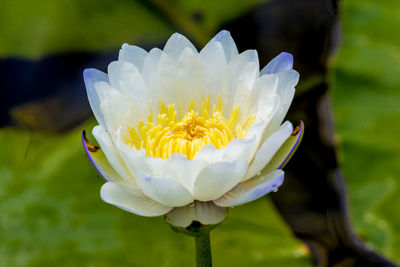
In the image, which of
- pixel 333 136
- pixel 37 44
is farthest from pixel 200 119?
pixel 37 44

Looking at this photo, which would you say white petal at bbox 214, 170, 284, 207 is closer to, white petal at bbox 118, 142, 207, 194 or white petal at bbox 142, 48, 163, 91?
white petal at bbox 118, 142, 207, 194

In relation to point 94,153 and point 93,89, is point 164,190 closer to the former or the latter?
point 94,153

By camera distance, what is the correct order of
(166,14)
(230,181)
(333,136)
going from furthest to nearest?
(166,14), (333,136), (230,181)

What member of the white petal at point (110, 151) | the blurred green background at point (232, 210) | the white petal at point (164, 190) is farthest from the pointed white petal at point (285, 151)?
the blurred green background at point (232, 210)

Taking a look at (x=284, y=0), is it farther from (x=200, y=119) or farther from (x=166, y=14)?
(x=200, y=119)

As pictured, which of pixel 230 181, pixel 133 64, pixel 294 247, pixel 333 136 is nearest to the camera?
pixel 230 181

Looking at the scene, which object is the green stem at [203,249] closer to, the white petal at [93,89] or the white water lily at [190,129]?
the white water lily at [190,129]
